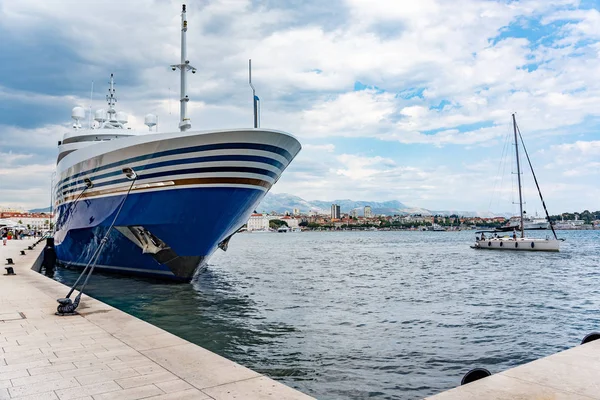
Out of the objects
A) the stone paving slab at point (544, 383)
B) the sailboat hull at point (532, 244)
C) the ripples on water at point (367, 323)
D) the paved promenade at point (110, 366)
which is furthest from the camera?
the sailboat hull at point (532, 244)

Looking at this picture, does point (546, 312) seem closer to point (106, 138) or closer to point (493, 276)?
point (493, 276)

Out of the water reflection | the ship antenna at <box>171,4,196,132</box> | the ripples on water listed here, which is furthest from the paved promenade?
the ship antenna at <box>171,4,196,132</box>

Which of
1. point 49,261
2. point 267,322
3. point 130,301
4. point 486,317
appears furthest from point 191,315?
point 49,261

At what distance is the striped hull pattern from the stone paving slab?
1184 centimetres

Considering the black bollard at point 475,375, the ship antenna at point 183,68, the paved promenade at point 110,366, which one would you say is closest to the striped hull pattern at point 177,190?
the ship antenna at point 183,68

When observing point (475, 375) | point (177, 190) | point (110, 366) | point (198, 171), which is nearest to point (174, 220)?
point (177, 190)

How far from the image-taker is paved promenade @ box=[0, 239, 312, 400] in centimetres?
505

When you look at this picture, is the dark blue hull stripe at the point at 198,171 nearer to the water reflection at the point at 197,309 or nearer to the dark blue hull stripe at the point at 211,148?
the dark blue hull stripe at the point at 211,148

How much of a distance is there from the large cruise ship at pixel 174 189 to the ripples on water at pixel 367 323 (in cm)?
156

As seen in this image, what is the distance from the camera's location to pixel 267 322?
13.4 metres

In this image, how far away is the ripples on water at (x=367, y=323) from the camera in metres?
8.83

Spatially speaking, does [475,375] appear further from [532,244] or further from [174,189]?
[532,244]

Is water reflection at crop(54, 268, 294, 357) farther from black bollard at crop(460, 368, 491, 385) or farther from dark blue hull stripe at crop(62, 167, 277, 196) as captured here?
black bollard at crop(460, 368, 491, 385)

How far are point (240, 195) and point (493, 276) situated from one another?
1952 centimetres
